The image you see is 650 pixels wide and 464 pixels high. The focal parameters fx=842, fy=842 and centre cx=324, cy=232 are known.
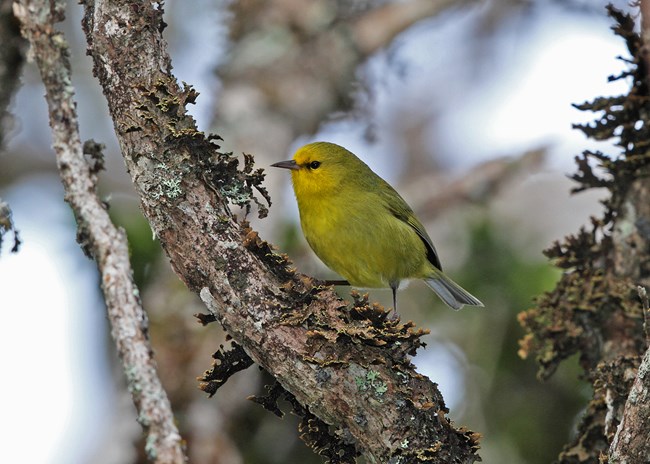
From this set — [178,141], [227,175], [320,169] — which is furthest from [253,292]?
[320,169]

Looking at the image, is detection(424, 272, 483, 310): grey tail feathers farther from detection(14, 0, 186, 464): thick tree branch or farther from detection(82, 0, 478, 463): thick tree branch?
detection(14, 0, 186, 464): thick tree branch

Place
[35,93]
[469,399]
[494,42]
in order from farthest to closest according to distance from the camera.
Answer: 1. [494,42]
2. [35,93]
3. [469,399]

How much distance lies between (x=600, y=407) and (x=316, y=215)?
210cm

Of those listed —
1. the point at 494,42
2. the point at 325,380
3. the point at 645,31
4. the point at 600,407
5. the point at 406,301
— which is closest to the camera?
the point at 325,380

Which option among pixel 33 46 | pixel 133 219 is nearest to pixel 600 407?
pixel 33 46

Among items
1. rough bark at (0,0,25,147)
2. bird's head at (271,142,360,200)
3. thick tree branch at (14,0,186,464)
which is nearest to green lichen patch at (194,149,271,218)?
thick tree branch at (14,0,186,464)

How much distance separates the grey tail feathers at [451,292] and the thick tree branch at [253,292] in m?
2.69

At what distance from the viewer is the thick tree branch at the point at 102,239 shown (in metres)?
2.22

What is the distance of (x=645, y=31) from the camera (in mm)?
4426

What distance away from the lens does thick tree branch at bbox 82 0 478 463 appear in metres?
3.14

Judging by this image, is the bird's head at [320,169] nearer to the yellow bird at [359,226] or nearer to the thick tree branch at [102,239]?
the yellow bird at [359,226]

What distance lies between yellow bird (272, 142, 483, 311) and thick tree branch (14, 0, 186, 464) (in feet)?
7.96

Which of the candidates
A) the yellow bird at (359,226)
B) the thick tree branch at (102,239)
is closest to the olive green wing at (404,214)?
the yellow bird at (359,226)

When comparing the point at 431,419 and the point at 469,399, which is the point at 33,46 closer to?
the point at 431,419
